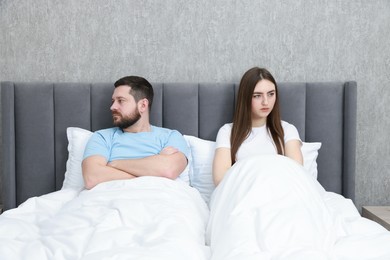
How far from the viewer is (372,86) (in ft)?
8.41

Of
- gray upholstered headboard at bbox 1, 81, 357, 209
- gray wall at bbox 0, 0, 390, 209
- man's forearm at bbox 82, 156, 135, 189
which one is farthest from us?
gray wall at bbox 0, 0, 390, 209

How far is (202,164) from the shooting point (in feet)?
7.55

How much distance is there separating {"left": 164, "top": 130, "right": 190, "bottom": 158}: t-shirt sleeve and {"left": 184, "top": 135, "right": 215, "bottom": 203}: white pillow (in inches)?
3.7

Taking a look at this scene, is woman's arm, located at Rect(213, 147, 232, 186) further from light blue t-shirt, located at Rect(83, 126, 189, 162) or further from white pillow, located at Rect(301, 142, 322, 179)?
white pillow, located at Rect(301, 142, 322, 179)

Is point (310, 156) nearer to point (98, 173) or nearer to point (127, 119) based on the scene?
point (127, 119)

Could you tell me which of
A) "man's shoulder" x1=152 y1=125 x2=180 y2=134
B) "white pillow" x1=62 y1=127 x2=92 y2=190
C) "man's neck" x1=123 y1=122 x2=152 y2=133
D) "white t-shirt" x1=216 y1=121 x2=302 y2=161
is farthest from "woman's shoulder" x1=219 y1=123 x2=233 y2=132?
"white pillow" x1=62 y1=127 x2=92 y2=190

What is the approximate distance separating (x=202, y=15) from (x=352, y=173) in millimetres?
1189

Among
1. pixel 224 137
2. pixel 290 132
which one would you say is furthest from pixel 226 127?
pixel 290 132

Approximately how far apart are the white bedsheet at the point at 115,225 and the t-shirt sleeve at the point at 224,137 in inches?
13.6

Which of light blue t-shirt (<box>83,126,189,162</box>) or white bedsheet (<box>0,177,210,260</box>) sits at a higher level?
light blue t-shirt (<box>83,126,189,162</box>)

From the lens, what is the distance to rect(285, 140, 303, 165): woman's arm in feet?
7.22

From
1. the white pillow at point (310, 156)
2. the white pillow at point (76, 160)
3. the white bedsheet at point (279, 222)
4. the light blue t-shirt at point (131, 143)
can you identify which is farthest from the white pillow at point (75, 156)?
the white pillow at point (310, 156)

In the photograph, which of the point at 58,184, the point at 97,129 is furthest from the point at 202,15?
the point at 58,184

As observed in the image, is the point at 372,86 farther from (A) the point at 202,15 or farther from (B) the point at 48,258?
(B) the point at 48,258
